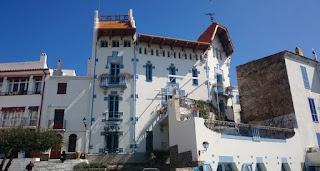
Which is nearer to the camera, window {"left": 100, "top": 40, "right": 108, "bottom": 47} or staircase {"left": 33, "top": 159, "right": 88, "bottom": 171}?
staircase {"left": 33, "top": 159, "right": 88, "bottom": 171}

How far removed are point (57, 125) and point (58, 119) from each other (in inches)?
21.6

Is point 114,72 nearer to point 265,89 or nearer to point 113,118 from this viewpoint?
point 113,118

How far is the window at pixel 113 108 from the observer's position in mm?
25334

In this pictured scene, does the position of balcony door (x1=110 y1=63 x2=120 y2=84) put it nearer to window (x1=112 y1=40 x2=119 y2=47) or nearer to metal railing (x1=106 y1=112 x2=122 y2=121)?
window (x1=112 y1=40 x2=119 y2=47)

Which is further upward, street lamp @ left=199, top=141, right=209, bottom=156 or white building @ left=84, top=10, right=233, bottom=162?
white building @ left=84, top=10, right=233, bottom=162

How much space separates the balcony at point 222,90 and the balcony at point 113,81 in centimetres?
891

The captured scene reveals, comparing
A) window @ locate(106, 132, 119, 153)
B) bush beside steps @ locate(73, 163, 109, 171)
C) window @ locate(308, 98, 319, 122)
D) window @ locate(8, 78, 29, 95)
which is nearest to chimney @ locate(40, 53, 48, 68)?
window @ locate(8, 78, 29, 95)

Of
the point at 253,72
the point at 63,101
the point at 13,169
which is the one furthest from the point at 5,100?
the point at 253,72

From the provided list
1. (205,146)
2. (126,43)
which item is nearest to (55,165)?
(205,146)

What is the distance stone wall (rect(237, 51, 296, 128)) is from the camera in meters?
24.5

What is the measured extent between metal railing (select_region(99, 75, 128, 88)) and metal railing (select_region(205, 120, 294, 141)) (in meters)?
10.1

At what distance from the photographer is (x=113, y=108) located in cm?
2570

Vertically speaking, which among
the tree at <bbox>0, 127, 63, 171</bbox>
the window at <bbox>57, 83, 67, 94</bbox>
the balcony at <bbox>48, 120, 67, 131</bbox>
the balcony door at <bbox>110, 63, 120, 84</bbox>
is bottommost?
the tree at <bbox>0, 127, 63, 171</bbox>

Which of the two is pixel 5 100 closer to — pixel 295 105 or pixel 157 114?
pixel 157 114
